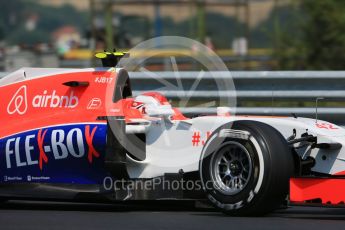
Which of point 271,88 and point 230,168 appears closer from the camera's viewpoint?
point 230,168

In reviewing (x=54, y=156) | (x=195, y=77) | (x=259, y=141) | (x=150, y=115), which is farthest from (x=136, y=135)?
(x=195, y=77)

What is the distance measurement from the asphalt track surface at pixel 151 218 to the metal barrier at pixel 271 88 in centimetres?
197

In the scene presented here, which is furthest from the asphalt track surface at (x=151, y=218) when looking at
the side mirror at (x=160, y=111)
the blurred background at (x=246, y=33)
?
the blurred background at (x=246, y=33)

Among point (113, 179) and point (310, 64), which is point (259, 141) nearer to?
point (113, 179)

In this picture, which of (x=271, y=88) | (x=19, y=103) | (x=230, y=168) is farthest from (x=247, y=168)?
(x=271, y=88)

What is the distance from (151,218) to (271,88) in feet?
12.6

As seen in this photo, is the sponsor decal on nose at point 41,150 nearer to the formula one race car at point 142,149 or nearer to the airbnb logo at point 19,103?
the formula one race car at point 142,149

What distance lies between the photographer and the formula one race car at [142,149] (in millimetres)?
8141

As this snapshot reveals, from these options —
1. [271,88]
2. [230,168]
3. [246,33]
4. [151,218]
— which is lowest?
[151,218]

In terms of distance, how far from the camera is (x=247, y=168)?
27.3ft

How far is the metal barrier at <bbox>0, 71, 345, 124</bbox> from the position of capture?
1125 cm

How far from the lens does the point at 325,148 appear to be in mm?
8281

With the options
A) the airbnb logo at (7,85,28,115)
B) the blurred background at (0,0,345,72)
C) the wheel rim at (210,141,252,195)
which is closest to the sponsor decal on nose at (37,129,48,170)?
the airbnb logo at (7,85,28,115)

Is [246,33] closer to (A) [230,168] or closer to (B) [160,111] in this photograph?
(B) [160,111]
